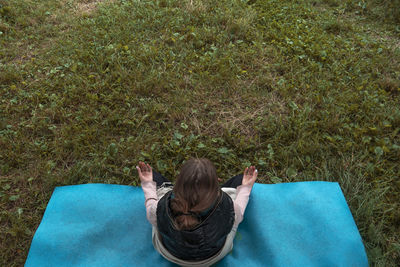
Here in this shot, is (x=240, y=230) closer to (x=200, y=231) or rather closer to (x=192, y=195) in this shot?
(x=200, y=231)

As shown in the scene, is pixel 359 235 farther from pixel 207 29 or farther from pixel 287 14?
pixel 287 14

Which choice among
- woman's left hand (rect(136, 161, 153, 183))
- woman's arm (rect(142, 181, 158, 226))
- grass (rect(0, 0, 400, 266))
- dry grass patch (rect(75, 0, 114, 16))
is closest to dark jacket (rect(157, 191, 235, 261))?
woman's arm (rect(142, 181, 158, 226))

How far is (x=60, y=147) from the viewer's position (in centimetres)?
303

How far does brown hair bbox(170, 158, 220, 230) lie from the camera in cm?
167

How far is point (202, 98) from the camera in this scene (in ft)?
11.5

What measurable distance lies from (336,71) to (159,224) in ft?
9.82

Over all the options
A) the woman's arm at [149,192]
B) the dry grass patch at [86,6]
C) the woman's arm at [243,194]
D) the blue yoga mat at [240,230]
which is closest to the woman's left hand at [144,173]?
the woman's arm at [149,192]

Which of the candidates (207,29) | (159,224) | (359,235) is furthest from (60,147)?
(359,235)

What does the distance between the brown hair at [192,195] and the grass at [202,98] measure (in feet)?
3.81

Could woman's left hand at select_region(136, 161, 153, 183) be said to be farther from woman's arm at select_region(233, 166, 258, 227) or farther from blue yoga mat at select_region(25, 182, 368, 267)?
woman's arm at select_region(233, 166, 258, 227)

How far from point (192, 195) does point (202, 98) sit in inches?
78.6

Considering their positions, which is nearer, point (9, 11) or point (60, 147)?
point (60, 147)

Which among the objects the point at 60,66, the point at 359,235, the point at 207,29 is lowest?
the point at 359,235

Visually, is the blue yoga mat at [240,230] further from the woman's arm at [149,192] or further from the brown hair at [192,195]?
the brown hair at [192,195]
